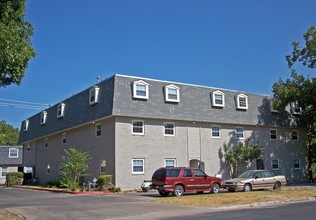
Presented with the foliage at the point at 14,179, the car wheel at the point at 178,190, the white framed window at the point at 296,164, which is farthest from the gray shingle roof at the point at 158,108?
the car wheel at the point at 178,190

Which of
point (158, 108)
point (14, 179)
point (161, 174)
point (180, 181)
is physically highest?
point (158, 108)

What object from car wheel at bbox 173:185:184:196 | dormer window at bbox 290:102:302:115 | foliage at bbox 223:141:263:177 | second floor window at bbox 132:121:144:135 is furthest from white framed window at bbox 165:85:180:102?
dormer window at bbox 290:102:302:115

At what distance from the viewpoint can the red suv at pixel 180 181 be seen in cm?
2302

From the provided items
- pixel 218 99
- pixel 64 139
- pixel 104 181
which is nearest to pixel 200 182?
pixel 104 181

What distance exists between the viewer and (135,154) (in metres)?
29.8

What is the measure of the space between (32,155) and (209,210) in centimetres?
3557

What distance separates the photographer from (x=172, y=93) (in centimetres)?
3234

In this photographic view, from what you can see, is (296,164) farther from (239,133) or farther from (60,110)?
(60,110)

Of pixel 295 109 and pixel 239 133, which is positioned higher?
pixel 295 109

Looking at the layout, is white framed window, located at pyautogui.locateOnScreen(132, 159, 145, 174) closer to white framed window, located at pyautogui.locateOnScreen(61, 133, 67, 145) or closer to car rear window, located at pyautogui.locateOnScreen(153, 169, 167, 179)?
car rear window, located at pyautogui.locateOnScreen(153, 169, 167, 179)

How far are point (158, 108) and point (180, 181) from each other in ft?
29.4

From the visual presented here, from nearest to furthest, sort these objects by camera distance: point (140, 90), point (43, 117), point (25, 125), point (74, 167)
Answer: point (74, 167), point (140, 90), point (43, 117), point (25, 125)

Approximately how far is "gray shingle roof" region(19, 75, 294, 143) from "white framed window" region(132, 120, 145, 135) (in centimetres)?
82

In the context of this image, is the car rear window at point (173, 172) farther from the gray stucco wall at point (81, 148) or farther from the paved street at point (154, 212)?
the gray stucco wall at point (81, 148)
